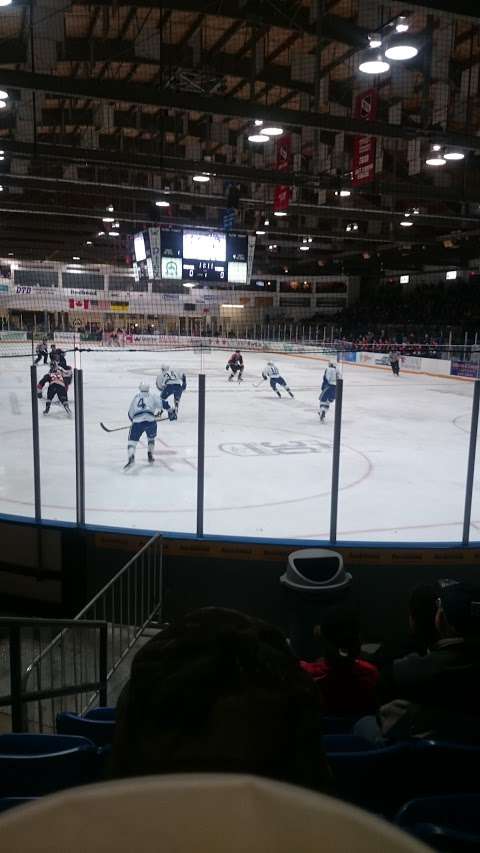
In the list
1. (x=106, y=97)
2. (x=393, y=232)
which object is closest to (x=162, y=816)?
(x=106, y=97)

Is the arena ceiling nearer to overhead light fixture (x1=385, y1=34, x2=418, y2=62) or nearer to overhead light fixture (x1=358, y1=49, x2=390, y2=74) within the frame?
overhead light fixture (x1=385, y1=34, x2=418, y2=62)

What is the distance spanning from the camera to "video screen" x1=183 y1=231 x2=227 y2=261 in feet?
58.9

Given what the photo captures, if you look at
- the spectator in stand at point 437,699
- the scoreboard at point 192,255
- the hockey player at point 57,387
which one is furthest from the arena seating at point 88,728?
the scoreboard at point 192,255

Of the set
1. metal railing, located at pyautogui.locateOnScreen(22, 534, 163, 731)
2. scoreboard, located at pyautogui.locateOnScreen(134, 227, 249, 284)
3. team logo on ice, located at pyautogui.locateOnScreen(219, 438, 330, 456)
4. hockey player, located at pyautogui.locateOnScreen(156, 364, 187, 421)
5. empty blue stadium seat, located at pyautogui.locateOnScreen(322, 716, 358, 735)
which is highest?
scoreboard, located at pyautogui.locateOnScreen(134, 227, 249, 284)

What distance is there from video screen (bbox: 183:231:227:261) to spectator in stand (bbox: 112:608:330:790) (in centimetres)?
1808

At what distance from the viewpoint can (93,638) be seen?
12.5ft

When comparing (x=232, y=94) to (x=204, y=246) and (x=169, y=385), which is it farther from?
(x=169, y=385)

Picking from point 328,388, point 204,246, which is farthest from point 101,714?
point 204,246

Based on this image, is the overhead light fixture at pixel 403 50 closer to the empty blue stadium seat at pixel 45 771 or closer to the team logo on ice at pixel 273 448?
the team logo on ice at pixel 273 448

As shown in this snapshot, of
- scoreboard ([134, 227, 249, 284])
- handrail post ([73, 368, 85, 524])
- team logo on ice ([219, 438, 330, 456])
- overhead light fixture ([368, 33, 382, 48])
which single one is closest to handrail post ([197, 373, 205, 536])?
handrail post ([73, 368, 85, 524])

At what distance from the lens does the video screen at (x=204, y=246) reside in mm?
17938

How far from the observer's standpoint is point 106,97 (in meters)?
8.08

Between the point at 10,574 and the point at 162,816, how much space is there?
180 inches

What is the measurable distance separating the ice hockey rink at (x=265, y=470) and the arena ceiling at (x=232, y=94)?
4.38 meters
